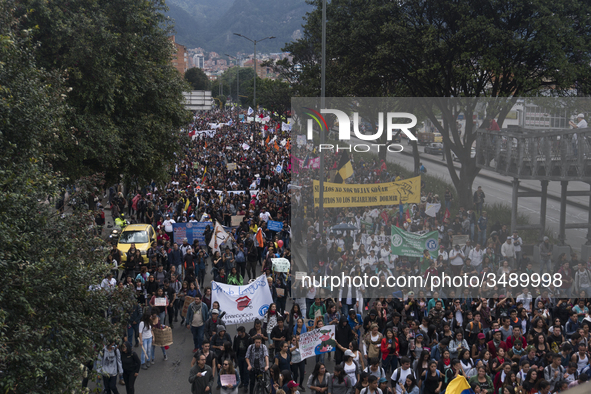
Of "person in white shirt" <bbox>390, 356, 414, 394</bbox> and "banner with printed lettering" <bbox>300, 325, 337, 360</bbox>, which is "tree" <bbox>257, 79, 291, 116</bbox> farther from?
"person in white shirt" <bbox>390, 356, 414, 394</bbox>

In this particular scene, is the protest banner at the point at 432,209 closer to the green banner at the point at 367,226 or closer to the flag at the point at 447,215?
the flag at the point at 447,215

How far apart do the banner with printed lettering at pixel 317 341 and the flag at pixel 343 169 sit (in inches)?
219

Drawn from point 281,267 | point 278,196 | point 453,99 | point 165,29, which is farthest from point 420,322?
point 165,29

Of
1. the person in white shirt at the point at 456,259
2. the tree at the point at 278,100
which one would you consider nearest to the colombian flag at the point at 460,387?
the person in white shirt at the point at 456,259

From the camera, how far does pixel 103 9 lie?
21016 millimetres

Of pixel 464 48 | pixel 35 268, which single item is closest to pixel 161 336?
pixel 35 268

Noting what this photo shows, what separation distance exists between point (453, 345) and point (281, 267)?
18.8 ft

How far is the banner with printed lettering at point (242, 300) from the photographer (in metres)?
12.6

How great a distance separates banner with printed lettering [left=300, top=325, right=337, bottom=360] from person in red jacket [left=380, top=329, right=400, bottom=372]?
0.99m

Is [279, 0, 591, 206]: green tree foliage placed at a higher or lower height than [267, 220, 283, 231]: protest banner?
higher

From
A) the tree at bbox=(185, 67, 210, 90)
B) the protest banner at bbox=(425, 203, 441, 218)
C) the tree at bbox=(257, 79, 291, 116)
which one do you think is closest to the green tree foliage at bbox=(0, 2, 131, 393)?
the protest banner at bbox=(425, 203, 441, 218)

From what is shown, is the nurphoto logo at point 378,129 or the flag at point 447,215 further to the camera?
the flag at point 447,215

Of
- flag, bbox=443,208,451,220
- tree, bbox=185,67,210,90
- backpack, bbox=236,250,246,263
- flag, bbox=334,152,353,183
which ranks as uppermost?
tree, bbox=185,67,210,90

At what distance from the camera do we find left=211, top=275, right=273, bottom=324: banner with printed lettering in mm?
12633
